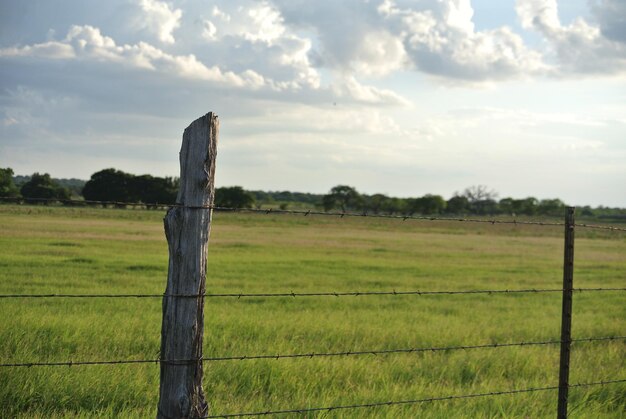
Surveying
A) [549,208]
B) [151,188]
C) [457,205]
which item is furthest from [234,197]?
[549,208]

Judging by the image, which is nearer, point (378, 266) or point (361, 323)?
point (361, 323)

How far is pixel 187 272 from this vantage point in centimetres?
428

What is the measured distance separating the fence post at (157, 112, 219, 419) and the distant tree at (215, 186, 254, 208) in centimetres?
11166

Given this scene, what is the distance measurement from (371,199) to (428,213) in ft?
54.8

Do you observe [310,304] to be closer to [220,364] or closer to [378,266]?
[220,364]

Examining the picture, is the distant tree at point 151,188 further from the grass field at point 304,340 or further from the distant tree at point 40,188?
the grass field at point 304,340

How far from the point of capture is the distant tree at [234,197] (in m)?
118

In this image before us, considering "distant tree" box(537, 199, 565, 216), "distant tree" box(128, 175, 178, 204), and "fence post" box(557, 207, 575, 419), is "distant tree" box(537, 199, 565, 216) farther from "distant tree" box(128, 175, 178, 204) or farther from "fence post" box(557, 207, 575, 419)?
"fence post" box(557, 207, 575, 419)

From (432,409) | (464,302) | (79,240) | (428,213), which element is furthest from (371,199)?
(432,409)

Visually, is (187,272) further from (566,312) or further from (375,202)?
(375,202)

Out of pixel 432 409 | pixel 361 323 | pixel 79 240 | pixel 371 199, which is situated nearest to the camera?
pixel 432 409

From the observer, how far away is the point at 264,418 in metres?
6.26

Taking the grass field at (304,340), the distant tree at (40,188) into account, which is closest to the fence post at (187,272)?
the grass field at (304,340)

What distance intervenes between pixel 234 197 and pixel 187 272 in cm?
11639
